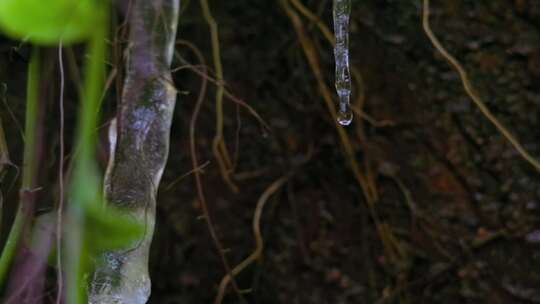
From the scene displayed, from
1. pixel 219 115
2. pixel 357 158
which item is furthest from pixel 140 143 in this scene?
pixel 357 158

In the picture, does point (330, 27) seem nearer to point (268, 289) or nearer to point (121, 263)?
point (268, 289)

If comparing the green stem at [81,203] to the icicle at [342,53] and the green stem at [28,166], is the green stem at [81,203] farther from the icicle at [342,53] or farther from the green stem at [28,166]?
the icicle at [342,53]

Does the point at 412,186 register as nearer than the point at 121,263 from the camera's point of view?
No

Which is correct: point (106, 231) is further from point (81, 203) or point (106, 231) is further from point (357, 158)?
point (357, 158)

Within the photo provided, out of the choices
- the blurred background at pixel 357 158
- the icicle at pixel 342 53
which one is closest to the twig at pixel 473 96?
the blurred background at pixel 357 158

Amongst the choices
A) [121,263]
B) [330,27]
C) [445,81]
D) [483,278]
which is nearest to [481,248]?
[483,278]
